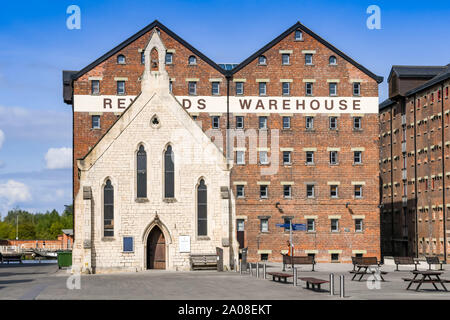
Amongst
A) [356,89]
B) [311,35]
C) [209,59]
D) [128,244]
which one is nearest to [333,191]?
[356,89]

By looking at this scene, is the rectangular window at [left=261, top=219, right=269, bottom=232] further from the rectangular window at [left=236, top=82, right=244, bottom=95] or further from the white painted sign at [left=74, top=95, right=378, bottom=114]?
the rectangular window at [left=236, top=82, right=244, bottom=95]

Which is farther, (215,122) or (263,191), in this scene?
(263,191)

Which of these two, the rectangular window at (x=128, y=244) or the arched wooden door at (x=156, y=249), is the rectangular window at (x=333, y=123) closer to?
the arched wooden door at (x=156, y=249)

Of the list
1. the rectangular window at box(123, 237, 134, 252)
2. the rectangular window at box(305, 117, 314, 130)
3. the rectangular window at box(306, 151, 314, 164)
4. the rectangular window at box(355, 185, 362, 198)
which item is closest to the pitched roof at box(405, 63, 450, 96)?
the rectangular window at box(355, 185, 362, 198)

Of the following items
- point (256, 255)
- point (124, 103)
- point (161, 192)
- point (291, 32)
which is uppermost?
point (291, 32)

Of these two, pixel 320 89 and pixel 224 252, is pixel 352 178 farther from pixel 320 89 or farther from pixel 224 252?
pixel 224 252

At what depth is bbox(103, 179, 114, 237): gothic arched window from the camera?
166 ft

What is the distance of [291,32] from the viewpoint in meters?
70.5

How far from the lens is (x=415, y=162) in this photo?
84.4 m

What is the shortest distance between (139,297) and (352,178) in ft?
141

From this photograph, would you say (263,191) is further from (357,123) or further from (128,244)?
(128,244)

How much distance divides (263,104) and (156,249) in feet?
73.7

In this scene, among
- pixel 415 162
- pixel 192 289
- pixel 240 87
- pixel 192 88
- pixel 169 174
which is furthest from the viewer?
pixel 415 162

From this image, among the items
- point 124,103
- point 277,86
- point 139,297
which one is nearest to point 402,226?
point 277,86
